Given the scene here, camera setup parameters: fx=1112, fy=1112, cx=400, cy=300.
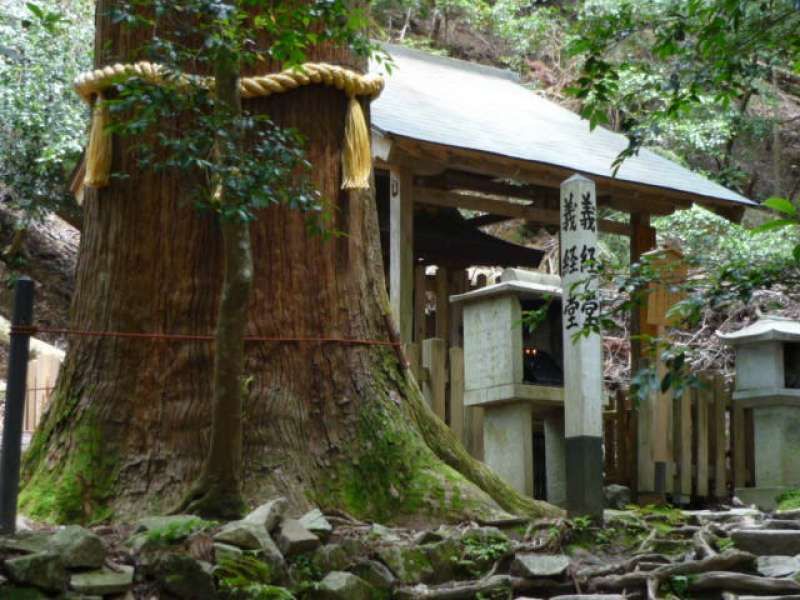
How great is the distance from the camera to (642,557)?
5.03 meters

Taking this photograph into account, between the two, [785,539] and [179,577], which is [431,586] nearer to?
[179,577]

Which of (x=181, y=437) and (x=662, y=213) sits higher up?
(x=662, y=213)

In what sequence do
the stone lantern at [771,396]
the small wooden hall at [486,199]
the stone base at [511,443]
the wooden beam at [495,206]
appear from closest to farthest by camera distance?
the stone base at [511,443] → the stone lantern at [771,396] → the small wooden hall at [486,199] → the wooden beam at [495,206]

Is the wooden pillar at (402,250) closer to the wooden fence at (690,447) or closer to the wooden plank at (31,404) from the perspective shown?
the wooden fence at (690,447)

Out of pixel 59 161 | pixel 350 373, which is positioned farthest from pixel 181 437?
pixel 59 161

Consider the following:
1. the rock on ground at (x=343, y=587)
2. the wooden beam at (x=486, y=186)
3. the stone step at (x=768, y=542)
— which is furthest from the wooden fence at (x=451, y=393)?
the rock on ground at (x=343, y=587)

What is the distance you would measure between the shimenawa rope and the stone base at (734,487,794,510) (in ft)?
15.9

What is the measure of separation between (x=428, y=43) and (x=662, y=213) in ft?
40.0

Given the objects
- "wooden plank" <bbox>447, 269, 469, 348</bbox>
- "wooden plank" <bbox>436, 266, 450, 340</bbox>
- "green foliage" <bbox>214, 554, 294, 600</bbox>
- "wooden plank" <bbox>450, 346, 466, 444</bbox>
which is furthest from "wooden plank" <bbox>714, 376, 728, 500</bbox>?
"green foliage" <bbox>214, 554, 294, 600</bbox>

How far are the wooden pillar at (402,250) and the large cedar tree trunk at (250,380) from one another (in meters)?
3.65

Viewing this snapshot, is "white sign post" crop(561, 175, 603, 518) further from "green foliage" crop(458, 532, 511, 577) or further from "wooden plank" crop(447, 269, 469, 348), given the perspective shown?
"wooden plank" crop(447, 269, 469, 348)

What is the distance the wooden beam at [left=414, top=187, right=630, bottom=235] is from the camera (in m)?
10.6

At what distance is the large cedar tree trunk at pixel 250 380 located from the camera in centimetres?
516

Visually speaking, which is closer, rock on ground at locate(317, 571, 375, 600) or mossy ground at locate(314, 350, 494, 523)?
rock on ground at locate(317, 571, 375, 600)
